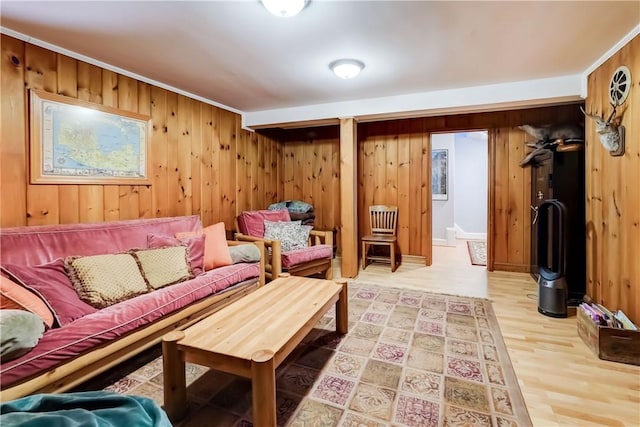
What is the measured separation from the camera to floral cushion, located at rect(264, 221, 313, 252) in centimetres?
363

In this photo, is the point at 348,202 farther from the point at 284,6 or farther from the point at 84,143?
the point at 84,143

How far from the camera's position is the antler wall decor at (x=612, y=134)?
2221mm

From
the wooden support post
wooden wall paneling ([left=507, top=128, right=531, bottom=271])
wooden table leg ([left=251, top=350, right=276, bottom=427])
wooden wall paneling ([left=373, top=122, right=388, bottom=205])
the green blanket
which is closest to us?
the green blanket

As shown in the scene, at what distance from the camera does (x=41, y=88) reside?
2150mm

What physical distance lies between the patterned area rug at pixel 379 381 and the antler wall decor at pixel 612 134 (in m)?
1.60

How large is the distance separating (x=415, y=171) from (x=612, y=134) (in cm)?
237

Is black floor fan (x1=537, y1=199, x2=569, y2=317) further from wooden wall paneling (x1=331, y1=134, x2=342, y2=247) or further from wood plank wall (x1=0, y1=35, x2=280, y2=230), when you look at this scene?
wood plank wall (x1=0, y1=35, x2=280, y2=230)

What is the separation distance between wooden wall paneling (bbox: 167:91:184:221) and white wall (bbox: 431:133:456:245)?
15.9 feet

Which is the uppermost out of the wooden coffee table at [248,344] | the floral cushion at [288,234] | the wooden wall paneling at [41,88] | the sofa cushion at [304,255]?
the wooden wall paneling at [41,88]

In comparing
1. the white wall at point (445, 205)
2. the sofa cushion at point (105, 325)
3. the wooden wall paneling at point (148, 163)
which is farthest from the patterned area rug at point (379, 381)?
the white wall at point (445, 205)

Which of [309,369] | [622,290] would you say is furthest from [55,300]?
[622,290]

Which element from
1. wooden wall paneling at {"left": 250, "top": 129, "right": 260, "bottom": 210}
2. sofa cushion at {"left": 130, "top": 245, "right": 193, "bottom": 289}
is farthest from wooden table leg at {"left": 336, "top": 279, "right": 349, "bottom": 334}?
wooden wall paneling at {"left": 250, "top": 129, "right": 260, "bottom": 210}

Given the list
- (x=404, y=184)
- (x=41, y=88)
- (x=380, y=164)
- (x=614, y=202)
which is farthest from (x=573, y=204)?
(x=41, y=88)

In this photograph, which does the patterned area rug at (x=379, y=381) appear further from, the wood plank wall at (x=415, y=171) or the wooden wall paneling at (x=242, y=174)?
the wooden wall paneling at (x=242, y=174)
